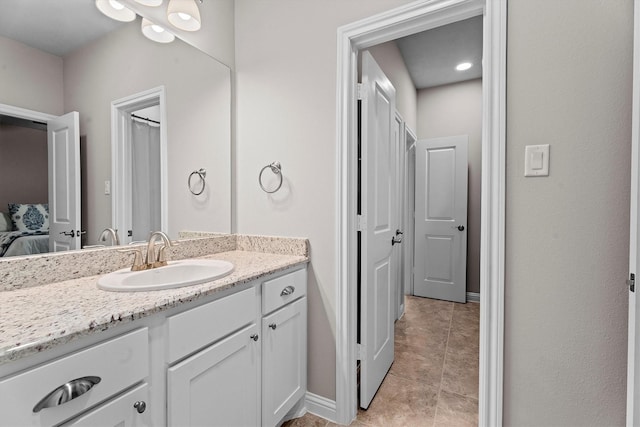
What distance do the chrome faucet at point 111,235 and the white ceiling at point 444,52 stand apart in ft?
8.96

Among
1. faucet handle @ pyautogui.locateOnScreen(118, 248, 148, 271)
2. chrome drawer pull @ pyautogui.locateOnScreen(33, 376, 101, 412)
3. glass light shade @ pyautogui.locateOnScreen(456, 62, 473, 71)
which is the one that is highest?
glass light shade @ pyautogui.locateOnScreen(456, 62, 473, 71)

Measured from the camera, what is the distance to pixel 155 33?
60.5 inches

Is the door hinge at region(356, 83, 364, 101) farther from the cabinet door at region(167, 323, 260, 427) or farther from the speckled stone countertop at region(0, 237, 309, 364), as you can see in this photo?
the cabinet door at region(167, 323, 260, 427)

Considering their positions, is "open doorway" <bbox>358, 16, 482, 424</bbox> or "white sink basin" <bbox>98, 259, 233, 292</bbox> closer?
"white sink basin" <bbox>98, 259, 233, 292</bbox>

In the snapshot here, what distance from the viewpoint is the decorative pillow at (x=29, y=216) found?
1.09 metres

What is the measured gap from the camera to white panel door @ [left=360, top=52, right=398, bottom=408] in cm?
165

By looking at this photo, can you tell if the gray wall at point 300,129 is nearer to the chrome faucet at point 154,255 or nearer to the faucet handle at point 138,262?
the chrome faucet at point 154,255

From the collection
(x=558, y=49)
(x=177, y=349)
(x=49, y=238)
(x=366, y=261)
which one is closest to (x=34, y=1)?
(x=49, y=238)

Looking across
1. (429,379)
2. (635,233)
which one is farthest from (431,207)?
(635,233)

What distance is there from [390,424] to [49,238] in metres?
1.80

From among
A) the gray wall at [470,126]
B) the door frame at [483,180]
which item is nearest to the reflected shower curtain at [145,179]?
the door frame at [483,180]

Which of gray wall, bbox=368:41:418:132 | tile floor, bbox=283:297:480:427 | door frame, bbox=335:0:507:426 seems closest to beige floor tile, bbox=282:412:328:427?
tile floor, bbox=283:297:480:427

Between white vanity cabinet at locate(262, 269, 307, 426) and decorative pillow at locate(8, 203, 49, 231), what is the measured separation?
88 cm

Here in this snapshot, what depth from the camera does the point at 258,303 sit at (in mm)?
1325
